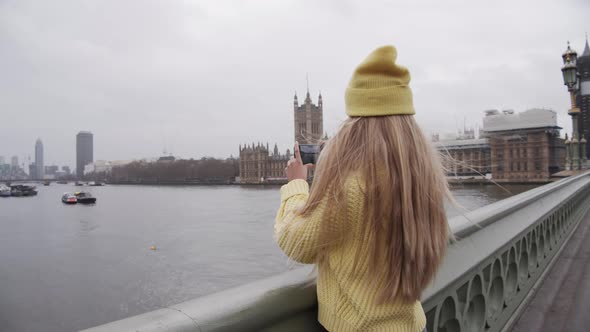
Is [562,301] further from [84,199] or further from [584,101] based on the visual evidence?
[84,199]

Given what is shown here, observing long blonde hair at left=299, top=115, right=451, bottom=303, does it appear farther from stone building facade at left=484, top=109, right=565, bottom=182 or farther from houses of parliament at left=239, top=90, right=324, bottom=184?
houses of parliament at left=239, top=90, right=324, bottom=184

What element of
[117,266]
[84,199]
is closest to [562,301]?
[117,266]

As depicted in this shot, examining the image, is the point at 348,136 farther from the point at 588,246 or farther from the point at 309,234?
the point at 588,246

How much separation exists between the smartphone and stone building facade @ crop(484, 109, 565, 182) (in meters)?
57.6

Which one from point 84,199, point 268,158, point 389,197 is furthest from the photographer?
point 268,158

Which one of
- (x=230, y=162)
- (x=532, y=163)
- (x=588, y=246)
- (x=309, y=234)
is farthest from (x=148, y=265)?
(x=230, y=162)

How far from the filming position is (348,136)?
989mm

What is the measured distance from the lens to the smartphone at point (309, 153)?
1.13m

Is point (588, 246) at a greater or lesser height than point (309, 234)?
lesser

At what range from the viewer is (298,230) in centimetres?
94

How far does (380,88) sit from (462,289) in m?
Answer: 1.01

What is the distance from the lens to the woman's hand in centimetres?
109

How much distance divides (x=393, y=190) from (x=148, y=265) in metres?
19.9

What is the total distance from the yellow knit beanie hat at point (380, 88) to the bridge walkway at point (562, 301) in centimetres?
161
